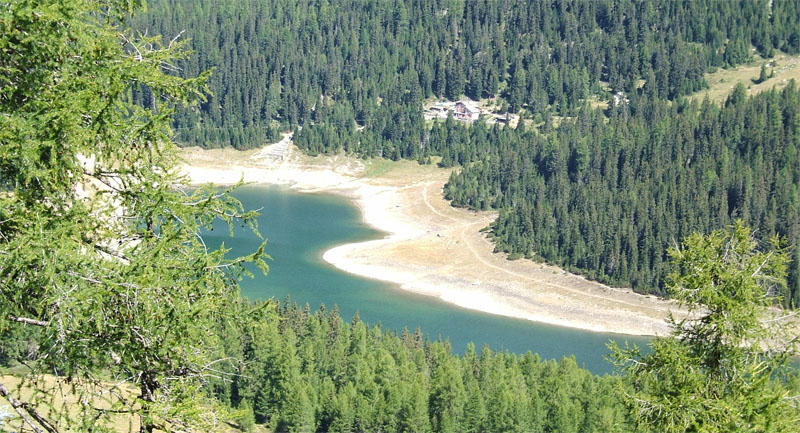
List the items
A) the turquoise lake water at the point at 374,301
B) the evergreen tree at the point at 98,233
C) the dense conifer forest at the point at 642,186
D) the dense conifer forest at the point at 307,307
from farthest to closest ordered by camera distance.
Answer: the dense conifer forest at the point at 642,186 → the turquoise lake water at the point at 374,301 → the dense conifer forest at the point at 307,307 → the evergreen tree at the point at 98,233

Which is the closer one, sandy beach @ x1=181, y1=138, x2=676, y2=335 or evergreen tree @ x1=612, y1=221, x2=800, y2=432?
evergreen tree @ x1=612, y1=221, x2=800, y2=432

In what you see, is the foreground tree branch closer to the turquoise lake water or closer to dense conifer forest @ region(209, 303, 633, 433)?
dense conifer forest @ region(209, 303, 633, 433)

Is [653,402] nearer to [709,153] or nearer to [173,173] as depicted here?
[173,173]

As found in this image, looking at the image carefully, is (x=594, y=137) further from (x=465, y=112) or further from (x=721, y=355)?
(x=721, y=355)

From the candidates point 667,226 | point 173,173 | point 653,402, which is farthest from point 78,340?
point 667,226

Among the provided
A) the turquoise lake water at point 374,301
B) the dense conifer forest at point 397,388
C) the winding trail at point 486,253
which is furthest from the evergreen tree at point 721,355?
the winding trail at point 486,253

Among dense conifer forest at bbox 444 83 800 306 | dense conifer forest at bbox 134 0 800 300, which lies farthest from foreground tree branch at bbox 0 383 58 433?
dense conifer forest at bbox 444 83 800 306

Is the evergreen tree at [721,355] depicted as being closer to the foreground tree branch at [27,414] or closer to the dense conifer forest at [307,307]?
the dense conifer forest at [307,307]
